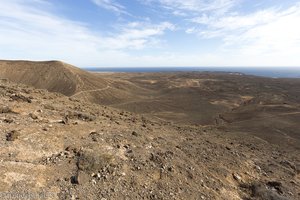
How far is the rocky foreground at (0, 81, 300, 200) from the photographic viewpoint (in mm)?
11609

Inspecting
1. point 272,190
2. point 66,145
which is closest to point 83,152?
point 66,145

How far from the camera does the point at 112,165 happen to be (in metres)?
13.4

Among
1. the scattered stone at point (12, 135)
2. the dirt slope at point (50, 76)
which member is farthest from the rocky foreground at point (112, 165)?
the dirt slope at point (50, 76)

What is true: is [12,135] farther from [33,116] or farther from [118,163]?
[118,163]

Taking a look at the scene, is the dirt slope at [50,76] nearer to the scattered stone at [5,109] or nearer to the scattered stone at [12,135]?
the scattered stone at [5,109]

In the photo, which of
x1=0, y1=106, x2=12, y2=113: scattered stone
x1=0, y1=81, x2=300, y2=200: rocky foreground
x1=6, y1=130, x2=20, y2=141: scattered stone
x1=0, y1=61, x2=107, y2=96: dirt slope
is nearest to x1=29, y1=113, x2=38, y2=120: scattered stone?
x1=0, y1=81, x2=300, y2=200: rocky foreground

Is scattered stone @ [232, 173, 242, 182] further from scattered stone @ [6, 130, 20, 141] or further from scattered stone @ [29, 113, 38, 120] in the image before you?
scattered stone @ [29, 113, 38, 120]

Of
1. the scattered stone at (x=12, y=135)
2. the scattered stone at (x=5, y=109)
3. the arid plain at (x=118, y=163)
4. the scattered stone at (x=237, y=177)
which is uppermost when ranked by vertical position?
the scattered stone at (x=5, y=109)

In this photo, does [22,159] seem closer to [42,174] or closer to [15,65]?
[42,174]

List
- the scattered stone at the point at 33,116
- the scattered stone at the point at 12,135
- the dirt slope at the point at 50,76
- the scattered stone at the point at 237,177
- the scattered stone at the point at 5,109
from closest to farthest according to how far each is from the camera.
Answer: the scattered stone at the point at 12,135 → the scattered stone at the point at 237,177 → the scattered stone at the point at 33,116 → the scattered stone at the point at 5,109 → the dirt slope at the point at 50,76

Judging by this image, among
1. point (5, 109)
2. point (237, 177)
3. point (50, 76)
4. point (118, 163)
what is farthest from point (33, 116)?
point (50, 76)

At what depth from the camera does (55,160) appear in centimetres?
1291

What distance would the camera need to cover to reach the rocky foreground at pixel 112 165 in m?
11.6

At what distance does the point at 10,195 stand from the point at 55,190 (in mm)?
1603
